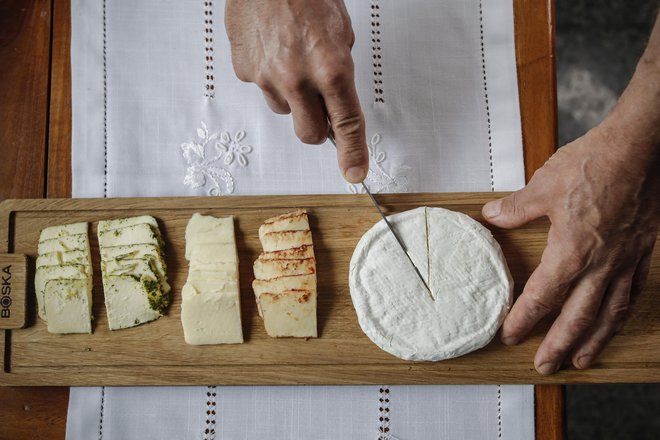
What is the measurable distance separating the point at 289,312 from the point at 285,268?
163 millimetres

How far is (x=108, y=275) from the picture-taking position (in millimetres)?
2096

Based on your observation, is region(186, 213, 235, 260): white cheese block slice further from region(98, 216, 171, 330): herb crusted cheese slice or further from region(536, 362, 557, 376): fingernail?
region(536, 362, 557, 376): fingernail

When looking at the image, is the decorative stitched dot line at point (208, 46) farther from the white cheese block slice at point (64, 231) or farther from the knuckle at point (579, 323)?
the knuckle at point (579, 323)

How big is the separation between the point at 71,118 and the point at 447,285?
5.28 feet

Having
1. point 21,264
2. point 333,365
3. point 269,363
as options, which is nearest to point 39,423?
point 21,264

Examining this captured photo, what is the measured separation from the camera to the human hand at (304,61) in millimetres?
1704

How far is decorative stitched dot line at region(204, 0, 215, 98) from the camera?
224 centimetres

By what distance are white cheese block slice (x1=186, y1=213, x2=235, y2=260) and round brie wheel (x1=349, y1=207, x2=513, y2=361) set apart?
1.61 feet

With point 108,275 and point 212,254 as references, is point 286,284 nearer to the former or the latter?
point 212,254

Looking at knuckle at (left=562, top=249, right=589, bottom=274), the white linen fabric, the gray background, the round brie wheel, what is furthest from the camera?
the gray background

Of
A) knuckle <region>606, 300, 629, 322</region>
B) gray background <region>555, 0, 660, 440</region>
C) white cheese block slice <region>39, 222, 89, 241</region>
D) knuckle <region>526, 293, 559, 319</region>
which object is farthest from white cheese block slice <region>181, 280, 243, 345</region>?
gray background <region>555, 0, 660, 440</region>

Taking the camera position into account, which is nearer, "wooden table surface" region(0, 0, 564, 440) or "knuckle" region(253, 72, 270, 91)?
"knuckle" region(253, 72, 270, 91)

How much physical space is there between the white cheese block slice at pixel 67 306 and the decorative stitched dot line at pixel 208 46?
2.96 ft

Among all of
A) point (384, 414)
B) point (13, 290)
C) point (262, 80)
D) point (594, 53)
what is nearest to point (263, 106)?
point (262, 80)
